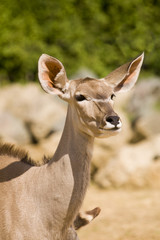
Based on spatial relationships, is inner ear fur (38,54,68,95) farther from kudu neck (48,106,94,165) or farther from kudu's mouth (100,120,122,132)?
kudu's mouth (100,120,122,132)

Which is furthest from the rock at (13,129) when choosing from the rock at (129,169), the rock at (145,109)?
the rock at (129,169)

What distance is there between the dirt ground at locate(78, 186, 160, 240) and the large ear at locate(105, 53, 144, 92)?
3678 millimetres

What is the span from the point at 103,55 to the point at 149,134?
12.1m

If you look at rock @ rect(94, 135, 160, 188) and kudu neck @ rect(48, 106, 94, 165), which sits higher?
kudu neck @ rect(48, 106, 94, 165)

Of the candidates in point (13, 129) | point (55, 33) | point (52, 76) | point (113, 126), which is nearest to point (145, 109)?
point (13, 129)

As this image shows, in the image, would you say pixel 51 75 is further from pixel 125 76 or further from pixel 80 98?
pixel 125 76

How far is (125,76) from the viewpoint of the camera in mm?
4586

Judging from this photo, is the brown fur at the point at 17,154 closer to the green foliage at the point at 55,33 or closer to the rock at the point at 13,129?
the rock at the point at 13,129

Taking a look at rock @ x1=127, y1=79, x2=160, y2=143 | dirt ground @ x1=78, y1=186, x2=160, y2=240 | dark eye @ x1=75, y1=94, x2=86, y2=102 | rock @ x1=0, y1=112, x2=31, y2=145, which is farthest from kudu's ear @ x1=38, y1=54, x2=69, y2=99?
rock @ x1=0, y1=112, x2=31, y2=145

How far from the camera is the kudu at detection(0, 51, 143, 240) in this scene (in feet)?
13.4

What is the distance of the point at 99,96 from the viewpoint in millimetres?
4074

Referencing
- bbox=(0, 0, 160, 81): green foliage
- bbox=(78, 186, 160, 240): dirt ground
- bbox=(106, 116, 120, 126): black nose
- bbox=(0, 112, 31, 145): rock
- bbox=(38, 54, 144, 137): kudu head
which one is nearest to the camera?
bbox=(106, 116, 120, 126): black nose

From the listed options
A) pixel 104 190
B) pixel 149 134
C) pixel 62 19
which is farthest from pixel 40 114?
pixel 62 19

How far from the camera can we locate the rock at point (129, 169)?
11.3 m
